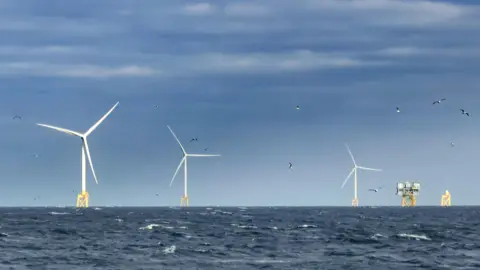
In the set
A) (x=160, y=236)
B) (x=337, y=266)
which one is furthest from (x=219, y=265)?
(x=160, y=236)

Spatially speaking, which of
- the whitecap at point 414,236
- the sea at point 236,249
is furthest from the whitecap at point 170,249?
the whitecap at point 414,236

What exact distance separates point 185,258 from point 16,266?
54.0ft

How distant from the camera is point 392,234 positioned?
124562 millimetres

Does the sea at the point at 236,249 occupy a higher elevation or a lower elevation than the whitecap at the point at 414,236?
lower

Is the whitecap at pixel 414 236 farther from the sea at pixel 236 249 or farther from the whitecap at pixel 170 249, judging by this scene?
the whitecap at pixel 170 249

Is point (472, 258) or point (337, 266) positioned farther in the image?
point (472, 258)

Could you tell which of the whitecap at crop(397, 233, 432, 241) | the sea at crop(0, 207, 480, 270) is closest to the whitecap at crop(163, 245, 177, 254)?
the sea at crop(0, 207, 480, 270)

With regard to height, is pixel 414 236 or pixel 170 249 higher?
pixel 414 236

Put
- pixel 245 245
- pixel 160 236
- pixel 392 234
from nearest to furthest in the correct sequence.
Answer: pixel 245 245 < pixel 160 236 < pixel 392 234

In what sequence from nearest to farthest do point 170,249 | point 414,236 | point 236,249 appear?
point 170,249 < point 236,249 < point 414,236

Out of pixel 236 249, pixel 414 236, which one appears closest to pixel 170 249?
pixel 236 249

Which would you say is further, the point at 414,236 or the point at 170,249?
the point at 414,236

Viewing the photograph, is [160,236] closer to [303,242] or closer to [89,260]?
[303,242]

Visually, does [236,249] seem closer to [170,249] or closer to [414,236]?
[170,249]
